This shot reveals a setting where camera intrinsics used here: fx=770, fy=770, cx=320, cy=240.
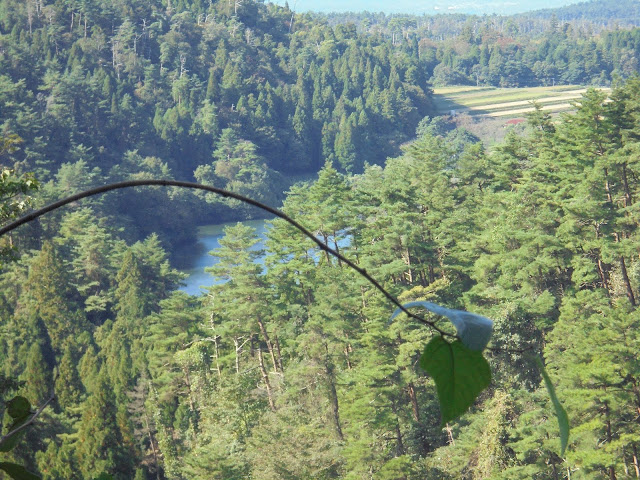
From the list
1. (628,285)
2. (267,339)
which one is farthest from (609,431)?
(267,339)

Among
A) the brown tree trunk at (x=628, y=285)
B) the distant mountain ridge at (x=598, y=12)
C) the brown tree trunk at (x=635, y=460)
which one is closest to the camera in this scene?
the brown tree trunk at (x=635, y=460)

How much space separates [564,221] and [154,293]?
7.95 m

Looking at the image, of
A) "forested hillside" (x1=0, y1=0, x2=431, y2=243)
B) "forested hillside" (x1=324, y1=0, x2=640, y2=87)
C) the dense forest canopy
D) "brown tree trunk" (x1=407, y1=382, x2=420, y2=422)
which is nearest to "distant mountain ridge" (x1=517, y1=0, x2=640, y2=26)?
"forested hillside" (x1=324, y1=0, x2=640, y2=87)

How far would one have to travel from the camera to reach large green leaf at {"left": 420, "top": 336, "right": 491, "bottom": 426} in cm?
31

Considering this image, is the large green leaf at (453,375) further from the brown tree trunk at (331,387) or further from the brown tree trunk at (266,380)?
the brown tree trunk at (266,380)

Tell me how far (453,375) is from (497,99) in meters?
39.6

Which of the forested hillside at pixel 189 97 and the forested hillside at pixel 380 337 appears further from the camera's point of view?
the forested hillside at pixel 189 97

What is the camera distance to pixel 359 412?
28.1 feet

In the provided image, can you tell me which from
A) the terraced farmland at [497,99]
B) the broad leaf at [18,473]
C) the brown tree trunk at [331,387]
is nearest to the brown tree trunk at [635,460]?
the brown tree trunk at [331,387]

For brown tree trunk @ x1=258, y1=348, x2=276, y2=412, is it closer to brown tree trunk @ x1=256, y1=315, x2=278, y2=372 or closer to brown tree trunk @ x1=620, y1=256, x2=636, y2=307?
brown tree trunk @ x1=256, y1=315, x2=278, y2=372

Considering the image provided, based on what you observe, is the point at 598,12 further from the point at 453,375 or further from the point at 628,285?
the point at 453,375

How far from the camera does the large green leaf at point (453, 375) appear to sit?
0.31 metres

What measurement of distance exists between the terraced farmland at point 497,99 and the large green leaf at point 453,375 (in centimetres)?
3043

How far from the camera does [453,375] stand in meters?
0.32
